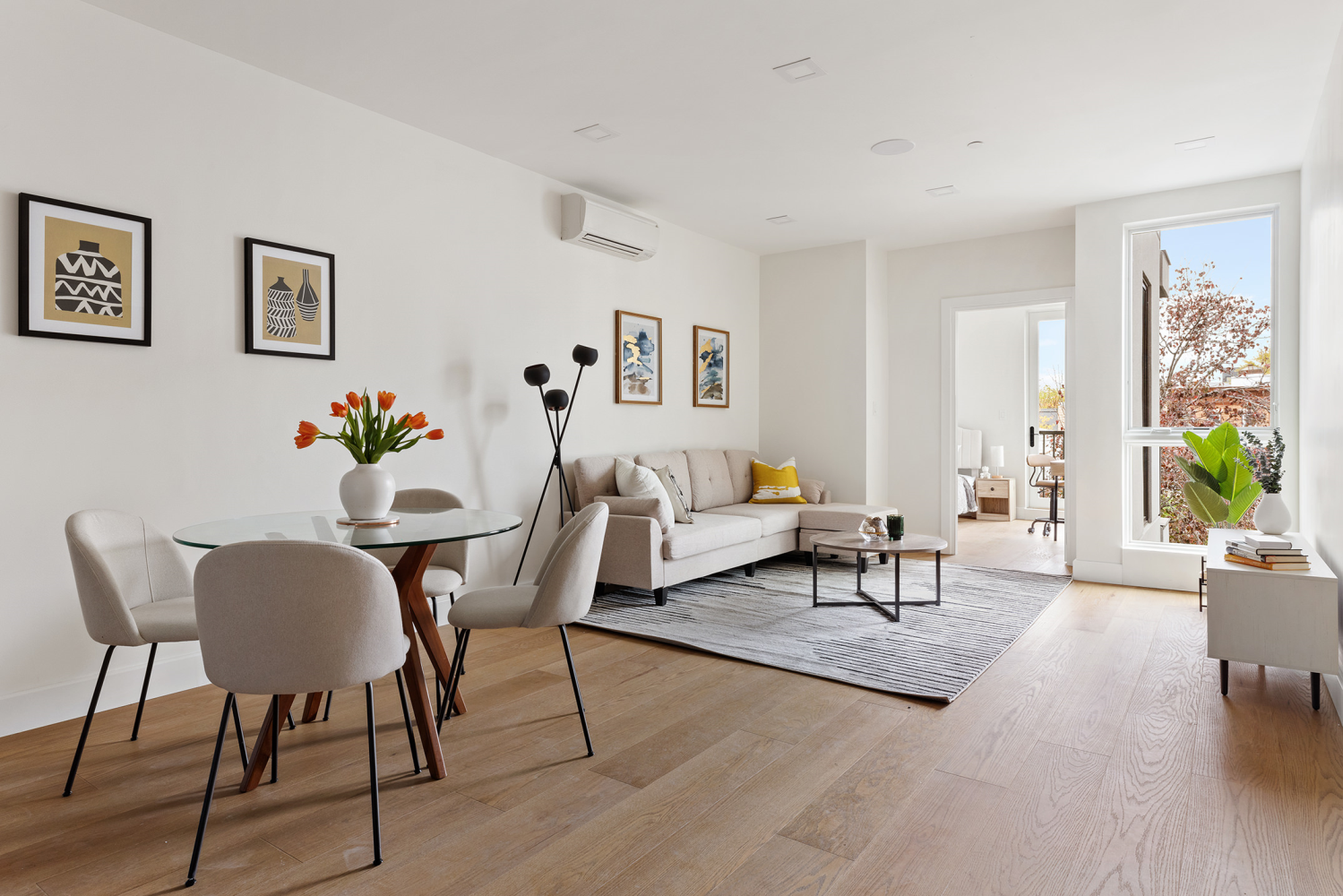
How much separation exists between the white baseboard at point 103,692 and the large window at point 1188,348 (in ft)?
19.2

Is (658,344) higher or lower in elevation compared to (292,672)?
higher

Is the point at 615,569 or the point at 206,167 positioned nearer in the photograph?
the point at 206,167

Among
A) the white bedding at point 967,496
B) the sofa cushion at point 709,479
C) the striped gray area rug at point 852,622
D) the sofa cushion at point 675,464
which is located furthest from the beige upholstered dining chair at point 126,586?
the white bedding at point 967,496

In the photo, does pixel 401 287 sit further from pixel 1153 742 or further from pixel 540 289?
pixel 1153 742

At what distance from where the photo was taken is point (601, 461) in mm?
5309

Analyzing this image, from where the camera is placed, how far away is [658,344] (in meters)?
6.09

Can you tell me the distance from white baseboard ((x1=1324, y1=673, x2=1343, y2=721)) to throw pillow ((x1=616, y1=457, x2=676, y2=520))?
10.8 feet

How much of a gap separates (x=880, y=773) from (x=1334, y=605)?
6.61 feet

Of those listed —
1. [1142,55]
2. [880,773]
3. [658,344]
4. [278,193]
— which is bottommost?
[880,773]

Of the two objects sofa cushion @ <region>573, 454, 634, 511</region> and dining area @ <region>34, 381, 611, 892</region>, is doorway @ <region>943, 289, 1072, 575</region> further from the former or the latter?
dining area @ <region>34, 381, 611, 892</region>

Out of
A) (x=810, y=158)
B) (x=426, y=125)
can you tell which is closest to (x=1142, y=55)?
(x=810, y=158)

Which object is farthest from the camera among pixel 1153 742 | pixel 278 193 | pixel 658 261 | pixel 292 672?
pixel 658 261

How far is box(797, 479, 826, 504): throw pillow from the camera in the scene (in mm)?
6562

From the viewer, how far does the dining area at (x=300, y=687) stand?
1963 millimetres
